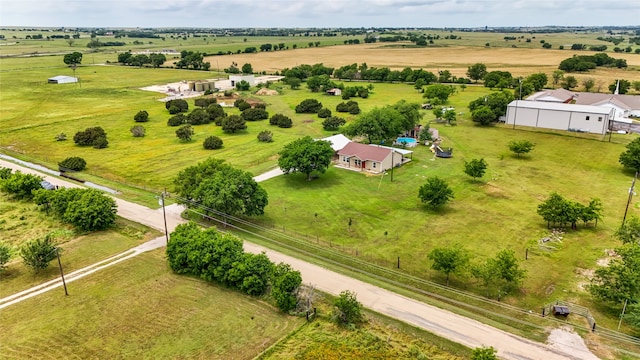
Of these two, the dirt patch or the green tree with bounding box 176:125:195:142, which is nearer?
the dirt patch

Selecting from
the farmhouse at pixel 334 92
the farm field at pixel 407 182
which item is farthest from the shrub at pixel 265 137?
the farmhouse at pixel 334 92

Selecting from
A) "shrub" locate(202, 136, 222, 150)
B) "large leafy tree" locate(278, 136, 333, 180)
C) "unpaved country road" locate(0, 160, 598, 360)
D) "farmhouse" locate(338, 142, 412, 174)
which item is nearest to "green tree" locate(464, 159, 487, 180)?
"farmhouse" locate(338, 142, 412, 174)

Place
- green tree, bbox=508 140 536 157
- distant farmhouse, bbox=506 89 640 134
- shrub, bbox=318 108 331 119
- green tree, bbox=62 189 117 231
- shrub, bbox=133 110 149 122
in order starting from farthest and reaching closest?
1. shrub, bbox=318 108 331 119
2. shrub, bbox=133 110 149 122
3. distant farmhouse, bbox=506 89 640 134
4. green tree, bbox=508 140 536 157
5. green tree, bbox=62 189 117 231

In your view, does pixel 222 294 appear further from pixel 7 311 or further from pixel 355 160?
pixel 355 160

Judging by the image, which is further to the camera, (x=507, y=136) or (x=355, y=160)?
(x=507, y=136)

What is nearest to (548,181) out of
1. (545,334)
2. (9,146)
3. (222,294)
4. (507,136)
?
(507,136)

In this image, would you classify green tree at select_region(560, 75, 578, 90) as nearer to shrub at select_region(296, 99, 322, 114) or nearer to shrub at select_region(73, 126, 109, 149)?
shrub at select_region(296, 99, 322, 114)
